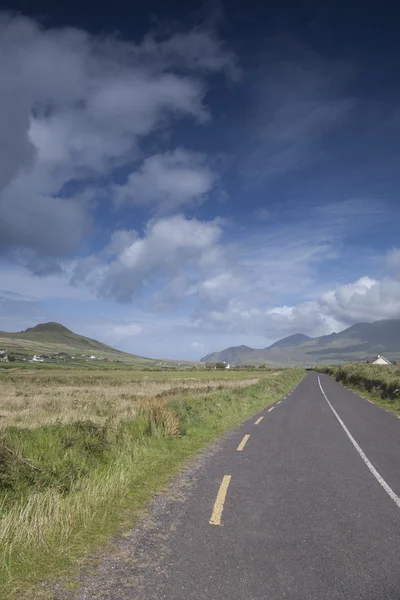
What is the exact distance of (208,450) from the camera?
11.6 metres

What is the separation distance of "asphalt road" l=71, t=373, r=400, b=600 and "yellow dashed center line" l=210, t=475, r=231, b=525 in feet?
0.07

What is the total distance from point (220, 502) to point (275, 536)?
62.6 inches

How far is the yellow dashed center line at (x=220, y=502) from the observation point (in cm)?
635

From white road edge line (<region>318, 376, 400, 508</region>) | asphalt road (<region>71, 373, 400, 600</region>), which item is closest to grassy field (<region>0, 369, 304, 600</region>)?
asphalt road (<region>71, 373, 400, 600</region>)

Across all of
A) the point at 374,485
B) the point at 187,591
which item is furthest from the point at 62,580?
the point at 374,485

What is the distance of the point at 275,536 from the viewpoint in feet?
18.9

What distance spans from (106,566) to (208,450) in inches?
273

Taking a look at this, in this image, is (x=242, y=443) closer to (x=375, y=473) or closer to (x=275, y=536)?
(x=375, y=473)

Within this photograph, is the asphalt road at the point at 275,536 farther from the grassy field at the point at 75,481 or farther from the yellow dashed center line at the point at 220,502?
the grassy field at the point at 75,481

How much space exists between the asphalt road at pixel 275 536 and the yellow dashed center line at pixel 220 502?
2 cm

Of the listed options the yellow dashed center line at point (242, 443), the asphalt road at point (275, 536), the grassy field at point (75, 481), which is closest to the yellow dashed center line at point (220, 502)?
the asphalt road at point (275, 536)

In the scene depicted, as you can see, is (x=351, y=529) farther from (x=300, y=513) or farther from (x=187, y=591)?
(x=187, y=591)

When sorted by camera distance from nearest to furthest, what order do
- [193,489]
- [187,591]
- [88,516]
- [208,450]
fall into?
[187,591] < [88,516] < [193,489] < [208,450]

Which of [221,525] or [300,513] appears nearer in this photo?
[221,525]
